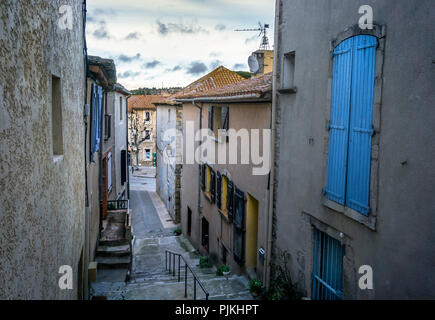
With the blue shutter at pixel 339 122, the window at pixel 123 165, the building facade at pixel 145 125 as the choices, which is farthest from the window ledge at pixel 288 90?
the building facade at pixel 145 125

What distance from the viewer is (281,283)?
7758 millimetres

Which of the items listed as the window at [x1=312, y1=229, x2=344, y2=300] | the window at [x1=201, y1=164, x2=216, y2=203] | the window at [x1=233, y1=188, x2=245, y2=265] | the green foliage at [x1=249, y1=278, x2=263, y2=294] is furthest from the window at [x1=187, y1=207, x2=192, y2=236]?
the window at [x1=312, y1=229, x2=344, y2=300]

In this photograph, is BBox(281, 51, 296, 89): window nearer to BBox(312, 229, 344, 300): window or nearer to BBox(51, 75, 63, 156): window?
BBox(312, 229, 344, 300): window

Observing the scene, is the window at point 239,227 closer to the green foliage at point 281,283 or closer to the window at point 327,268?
the green foliage at point 281,283

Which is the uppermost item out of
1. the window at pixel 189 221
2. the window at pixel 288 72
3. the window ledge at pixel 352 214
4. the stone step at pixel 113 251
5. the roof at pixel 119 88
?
the roof at pixel 119 88

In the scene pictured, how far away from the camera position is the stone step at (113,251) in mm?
11148

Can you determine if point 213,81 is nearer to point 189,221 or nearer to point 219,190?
point 189,221

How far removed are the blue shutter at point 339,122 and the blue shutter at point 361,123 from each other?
4.6 inches

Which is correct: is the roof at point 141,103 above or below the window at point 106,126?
above

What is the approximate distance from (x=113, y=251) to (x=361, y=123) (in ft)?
27.2

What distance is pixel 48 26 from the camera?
407cm

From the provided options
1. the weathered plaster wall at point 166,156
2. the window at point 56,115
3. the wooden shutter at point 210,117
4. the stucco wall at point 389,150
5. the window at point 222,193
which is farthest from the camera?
the weathered plaster wall at point 166,156

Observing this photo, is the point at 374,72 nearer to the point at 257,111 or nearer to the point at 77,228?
the point at 257,111
